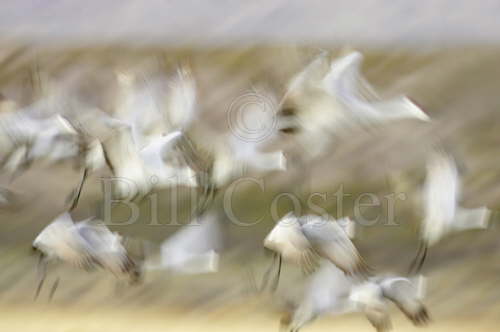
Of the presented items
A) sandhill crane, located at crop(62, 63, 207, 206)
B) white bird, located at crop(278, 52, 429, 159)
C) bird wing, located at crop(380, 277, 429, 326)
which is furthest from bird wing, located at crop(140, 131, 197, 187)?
bird wing, located at crop(380, 277, 429, 326)

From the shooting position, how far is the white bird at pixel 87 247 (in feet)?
2.04

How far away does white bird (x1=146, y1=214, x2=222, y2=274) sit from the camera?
619mm

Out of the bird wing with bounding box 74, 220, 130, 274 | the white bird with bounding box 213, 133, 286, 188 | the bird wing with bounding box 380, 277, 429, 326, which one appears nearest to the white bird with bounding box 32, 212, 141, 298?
the bird wing with bounding box 74, 220, 130, 274

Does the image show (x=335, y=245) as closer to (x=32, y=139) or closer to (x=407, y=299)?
(x=407, y=299)

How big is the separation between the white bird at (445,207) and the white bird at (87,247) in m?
0.29

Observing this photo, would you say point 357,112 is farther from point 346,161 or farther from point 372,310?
point 372,310

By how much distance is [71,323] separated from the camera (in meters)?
0.62

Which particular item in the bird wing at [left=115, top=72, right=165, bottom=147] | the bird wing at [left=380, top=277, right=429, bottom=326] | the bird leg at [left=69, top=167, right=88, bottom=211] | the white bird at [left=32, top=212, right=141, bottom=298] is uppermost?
the bird wing at [left=115, top=72, right=165, bottom=147]

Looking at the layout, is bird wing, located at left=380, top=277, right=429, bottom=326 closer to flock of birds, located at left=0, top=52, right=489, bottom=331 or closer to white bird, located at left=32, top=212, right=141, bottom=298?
flock of birds, located at left=0, top=52, right=489, bottom=331

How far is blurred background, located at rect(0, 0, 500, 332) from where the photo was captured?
611 mm

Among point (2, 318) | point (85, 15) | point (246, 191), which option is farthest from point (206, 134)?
point (2, 318)

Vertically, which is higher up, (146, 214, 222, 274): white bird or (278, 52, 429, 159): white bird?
(278, 52, 429, 159): white bird

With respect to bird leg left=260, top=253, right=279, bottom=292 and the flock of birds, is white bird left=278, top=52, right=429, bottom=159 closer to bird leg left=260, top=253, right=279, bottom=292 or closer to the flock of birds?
the flock of birds

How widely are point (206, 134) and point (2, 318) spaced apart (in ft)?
0.90
